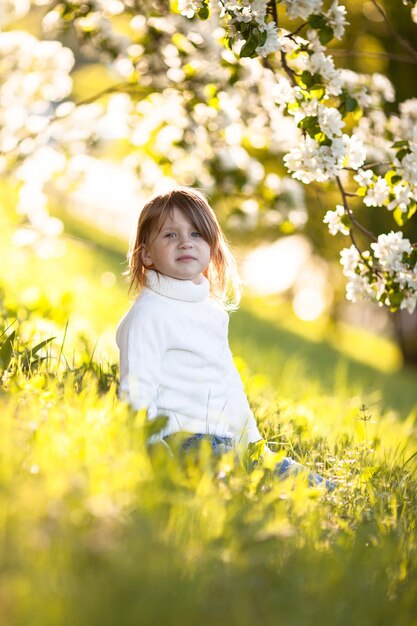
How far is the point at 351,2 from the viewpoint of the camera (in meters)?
8.16

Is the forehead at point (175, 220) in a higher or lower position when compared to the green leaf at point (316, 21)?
lower

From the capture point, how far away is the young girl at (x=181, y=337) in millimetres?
3057

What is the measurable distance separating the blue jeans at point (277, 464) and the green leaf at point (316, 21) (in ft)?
5.40

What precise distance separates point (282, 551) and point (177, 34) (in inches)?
146

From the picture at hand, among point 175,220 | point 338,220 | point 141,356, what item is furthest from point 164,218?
point 338,220

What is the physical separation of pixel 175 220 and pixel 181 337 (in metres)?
0.51

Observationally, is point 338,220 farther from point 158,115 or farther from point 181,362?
point 158,115

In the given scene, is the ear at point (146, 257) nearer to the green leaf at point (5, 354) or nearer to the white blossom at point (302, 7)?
the green leaf at point (5, 354)

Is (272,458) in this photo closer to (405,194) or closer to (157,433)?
(157,433)

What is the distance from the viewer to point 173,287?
3.29m

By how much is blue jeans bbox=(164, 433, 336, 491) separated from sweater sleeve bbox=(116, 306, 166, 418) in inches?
7.1

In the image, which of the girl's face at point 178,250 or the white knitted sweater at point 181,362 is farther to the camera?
the girl's face at point 178,250

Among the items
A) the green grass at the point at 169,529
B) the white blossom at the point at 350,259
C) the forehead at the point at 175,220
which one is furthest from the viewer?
the white blossom at the point at 350,259

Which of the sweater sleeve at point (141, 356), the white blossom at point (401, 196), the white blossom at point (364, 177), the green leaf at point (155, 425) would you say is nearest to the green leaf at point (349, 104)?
the white blossom at point (364, 177)
